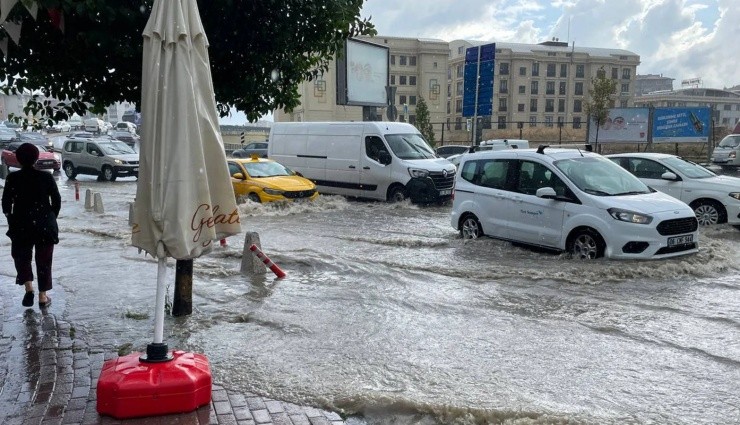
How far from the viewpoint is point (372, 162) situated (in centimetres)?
1853

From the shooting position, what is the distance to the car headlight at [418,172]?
58.1 ft

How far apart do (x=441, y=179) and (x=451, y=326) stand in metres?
11.2

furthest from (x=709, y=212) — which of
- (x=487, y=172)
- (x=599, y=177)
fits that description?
(x=487, y=172)

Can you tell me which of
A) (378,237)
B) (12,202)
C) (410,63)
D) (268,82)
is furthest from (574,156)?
(410,63)

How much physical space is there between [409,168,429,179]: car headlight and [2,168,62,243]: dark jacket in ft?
38.8

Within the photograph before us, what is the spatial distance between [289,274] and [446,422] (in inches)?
212

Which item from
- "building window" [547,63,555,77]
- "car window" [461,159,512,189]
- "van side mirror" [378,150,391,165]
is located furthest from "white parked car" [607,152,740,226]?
"building window" [547,63,555,77]

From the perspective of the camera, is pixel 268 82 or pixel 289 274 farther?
pixel 289 274

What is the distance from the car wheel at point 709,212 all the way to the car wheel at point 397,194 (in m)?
7.50

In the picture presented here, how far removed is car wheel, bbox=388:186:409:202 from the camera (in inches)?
711

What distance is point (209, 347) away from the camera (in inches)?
239

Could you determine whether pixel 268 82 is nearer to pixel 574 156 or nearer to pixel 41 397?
pixel 41 397

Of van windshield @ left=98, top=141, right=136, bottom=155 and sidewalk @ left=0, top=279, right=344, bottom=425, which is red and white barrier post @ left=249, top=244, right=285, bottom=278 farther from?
van windshield @ left=98, top=141, right=136, bottom=155

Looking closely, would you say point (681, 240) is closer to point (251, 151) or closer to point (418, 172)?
point (418, 172)
